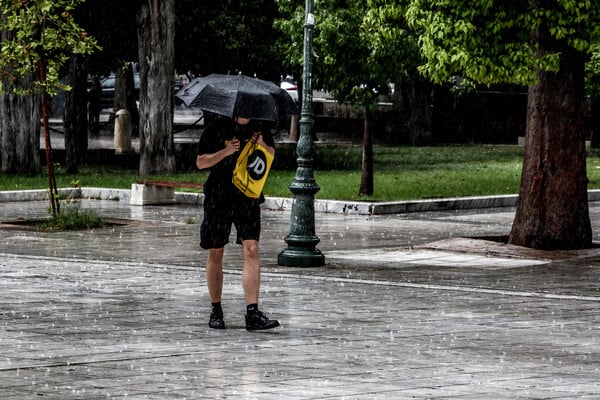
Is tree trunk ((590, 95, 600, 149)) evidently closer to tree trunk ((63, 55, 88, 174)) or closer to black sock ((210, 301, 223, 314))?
tree trunk ((63, 55, 88, 174))

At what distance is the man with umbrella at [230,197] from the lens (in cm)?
1134

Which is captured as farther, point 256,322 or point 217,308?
point 217,308

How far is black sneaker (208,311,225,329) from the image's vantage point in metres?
11.4

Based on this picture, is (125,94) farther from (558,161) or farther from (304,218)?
(304,218)

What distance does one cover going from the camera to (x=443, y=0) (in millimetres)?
17016

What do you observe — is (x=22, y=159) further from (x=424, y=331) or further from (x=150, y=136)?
(x=424, y=331)

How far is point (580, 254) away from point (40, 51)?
8096mm

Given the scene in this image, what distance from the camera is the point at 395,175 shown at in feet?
104

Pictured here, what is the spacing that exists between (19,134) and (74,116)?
1797mm

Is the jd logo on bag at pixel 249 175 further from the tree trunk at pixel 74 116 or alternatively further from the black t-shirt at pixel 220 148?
the tree trunk at pixel 74 116

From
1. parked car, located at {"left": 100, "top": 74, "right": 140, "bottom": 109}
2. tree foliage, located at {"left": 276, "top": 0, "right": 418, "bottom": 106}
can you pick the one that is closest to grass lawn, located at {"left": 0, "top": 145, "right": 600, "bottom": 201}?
tree foliage, located at {"left": 276, "top": 0, "right": 418, "bottom": 106}

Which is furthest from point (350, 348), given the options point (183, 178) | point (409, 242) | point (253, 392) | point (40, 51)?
point (183, 178)


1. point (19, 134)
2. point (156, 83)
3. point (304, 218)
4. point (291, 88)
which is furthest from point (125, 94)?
point (304, 218)

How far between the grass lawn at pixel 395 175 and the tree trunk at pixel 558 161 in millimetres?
7589
